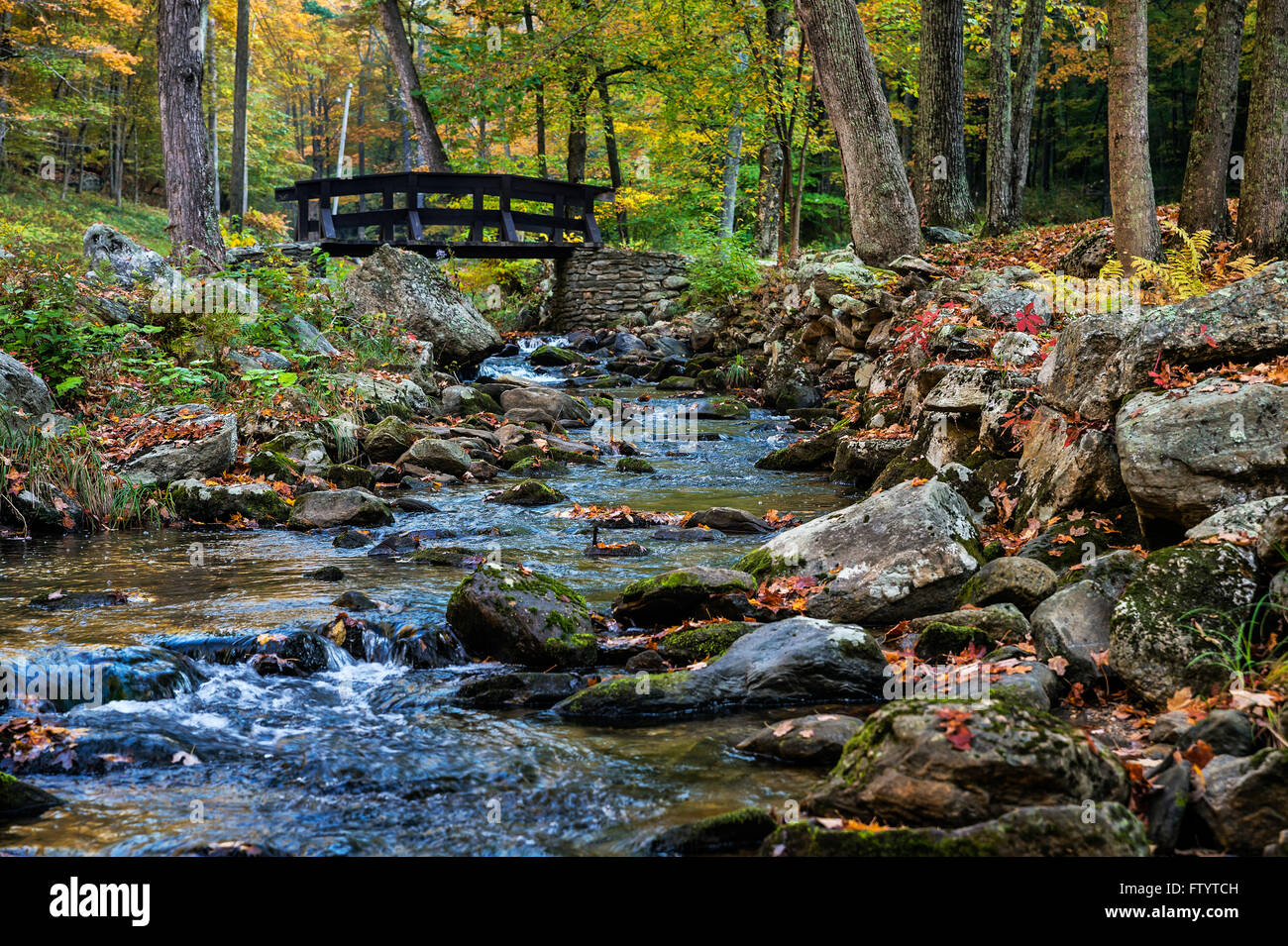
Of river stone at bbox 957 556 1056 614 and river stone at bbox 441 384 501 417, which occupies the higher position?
river stone at bbox 441 384 501 417

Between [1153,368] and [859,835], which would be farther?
[1153,368]

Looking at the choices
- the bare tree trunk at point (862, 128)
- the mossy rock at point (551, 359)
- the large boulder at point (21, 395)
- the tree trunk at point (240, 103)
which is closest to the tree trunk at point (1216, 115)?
the bare tree trunk at point (862, 128)

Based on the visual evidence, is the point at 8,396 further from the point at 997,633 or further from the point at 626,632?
the point at 997,633

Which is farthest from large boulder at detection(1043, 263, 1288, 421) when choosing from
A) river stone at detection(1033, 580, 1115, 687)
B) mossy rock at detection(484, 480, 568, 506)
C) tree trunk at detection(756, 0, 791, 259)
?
tree trunk at detection(756, 0, 791, 259)

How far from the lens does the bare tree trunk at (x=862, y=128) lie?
12.5 metres

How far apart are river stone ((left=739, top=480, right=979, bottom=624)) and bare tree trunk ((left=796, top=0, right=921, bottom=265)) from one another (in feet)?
26.0

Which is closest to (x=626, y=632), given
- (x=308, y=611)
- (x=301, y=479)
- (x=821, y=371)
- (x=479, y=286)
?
(x=308, y=611)

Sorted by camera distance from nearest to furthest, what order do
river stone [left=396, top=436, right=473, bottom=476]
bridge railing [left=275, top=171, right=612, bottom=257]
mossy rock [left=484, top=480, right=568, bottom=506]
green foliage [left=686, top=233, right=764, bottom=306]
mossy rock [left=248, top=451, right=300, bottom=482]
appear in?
mossy rock [left=484, top=480, right=568, bottom=506] < mossy rock [left=248, top=451, right=300, bottom=482] < river stone [left=396, top=436, right=473, bottom=476] < green foliage [left=686, top=233, right=764, bottom=306] < bridge railing [left=275, top=171, right=612, bottom=257]

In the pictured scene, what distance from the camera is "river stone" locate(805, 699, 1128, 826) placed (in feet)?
9.75

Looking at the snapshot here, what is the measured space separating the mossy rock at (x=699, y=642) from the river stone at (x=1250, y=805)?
2.52m

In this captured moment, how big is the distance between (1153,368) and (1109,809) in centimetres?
356

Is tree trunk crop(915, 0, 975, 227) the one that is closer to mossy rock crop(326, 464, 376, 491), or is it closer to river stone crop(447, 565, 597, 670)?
mossy rock crop(326, 464, 376, 491)
